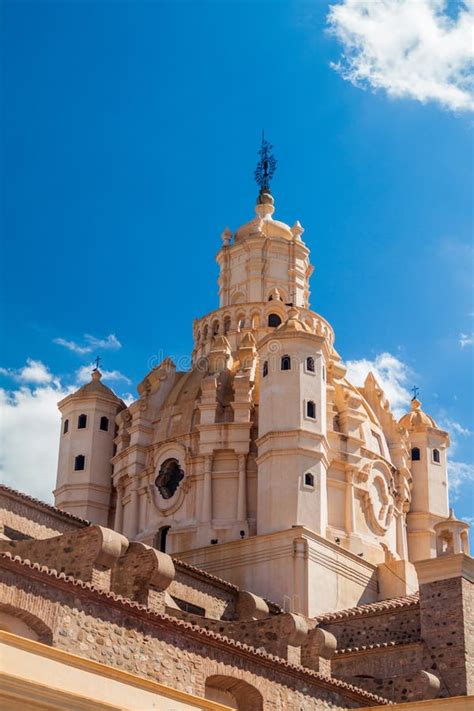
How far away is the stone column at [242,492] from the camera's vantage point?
124ft

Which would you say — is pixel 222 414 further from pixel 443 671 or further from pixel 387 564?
pixel 443 671

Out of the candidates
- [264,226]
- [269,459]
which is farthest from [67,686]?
[264,226]

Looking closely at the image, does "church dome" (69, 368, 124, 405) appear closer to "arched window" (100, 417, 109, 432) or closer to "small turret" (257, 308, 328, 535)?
"arched window" (100, 417, 109, 432)

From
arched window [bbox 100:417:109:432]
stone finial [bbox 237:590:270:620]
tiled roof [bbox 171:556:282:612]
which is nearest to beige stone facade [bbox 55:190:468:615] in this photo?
arched window [bbox 100:417:109:432]

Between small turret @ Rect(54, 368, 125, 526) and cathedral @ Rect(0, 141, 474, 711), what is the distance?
66mm

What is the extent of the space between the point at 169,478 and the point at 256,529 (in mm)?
4356

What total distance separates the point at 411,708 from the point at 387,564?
16148 mm

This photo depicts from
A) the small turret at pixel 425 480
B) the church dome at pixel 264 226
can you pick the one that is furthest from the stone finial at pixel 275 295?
the small turret at pixel 425 480

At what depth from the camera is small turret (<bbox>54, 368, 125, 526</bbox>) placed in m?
41.9

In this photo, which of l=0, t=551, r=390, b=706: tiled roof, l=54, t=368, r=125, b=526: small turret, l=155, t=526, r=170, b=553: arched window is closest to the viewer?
l=0, t=551, r=390, b=706: tiled roof

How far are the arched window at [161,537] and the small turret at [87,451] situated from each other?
352 centimetres

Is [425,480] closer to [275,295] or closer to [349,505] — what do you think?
[349,505]

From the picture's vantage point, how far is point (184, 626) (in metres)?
21.8

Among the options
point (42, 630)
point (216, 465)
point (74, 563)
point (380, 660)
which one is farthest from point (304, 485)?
point (42, 630)
